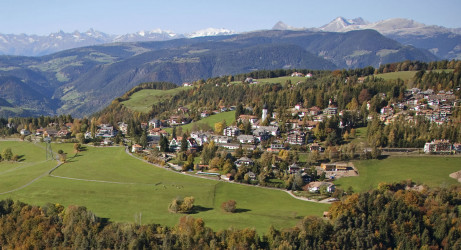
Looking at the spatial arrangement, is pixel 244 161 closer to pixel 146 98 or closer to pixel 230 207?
pixel 230 207

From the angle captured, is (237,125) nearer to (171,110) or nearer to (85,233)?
(171,110)

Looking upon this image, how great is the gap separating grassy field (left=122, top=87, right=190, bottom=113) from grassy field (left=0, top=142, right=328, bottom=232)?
6583 cm

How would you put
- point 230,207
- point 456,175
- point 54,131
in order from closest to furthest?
point 230,207 < point 456,175 < point 54,131

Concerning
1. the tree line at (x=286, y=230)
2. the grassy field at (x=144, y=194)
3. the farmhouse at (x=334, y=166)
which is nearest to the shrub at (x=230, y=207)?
the grassy field at (x=144, y=194)

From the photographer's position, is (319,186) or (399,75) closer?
(319,186)

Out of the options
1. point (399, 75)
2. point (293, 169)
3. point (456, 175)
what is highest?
point (399, 75)

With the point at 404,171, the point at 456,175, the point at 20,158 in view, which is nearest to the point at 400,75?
the point at 404,171

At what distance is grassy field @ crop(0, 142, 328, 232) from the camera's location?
156 ft

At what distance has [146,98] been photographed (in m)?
153

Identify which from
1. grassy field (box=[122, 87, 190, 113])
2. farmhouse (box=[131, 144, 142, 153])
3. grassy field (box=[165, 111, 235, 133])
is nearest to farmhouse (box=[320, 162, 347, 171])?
farmhouse (box=[131, 144, 142, 153])

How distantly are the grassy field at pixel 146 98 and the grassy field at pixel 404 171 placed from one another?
284ft

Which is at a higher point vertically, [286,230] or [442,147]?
→ [442,147]

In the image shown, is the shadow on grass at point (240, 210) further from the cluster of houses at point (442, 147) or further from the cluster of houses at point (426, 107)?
the cluster of houses at point (426, 107)

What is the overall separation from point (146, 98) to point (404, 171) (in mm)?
109761
